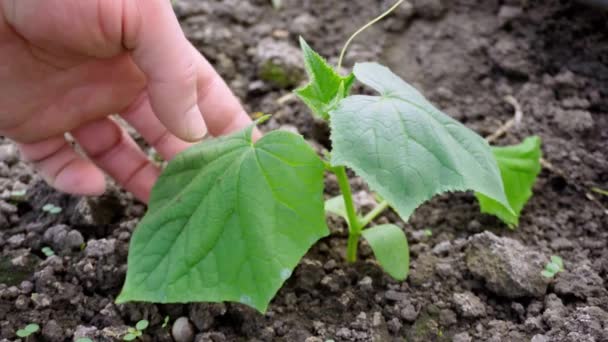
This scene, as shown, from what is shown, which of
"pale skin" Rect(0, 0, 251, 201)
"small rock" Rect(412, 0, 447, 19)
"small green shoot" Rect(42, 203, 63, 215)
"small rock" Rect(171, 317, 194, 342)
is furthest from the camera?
"small rock" Rect(412, 0, 447, 19)

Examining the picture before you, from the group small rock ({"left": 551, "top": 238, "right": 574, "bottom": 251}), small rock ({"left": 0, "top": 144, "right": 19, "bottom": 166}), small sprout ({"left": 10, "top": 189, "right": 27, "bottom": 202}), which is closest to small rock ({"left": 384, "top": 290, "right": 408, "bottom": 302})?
small rock ({"left": 551, "top": 238, "right": 574, "bottom": 251})

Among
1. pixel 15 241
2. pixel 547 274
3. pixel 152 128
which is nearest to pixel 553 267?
pixel 547 274

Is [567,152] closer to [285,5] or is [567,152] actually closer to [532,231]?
[532,231]

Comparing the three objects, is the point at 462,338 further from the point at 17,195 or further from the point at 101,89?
the point at 17,195

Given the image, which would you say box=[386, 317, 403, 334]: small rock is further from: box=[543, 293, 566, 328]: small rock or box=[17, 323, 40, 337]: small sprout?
box=[17, 323, 40, 337]: small sprout

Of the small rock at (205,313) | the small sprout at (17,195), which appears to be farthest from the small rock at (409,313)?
the small sprout at (17,195)

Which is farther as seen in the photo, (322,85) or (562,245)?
(562,245)

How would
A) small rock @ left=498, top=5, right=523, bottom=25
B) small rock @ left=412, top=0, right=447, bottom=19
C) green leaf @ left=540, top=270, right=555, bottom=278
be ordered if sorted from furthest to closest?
small rock @ left=412, top=0, right=447, bottom=19, small rock @ left=498, top=5, right=523, bottom=25, green leaf @ left=540, top=270, right=555, bottom=278

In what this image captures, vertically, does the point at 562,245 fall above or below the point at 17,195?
below

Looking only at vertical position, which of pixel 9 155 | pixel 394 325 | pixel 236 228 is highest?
pixel 236 228
